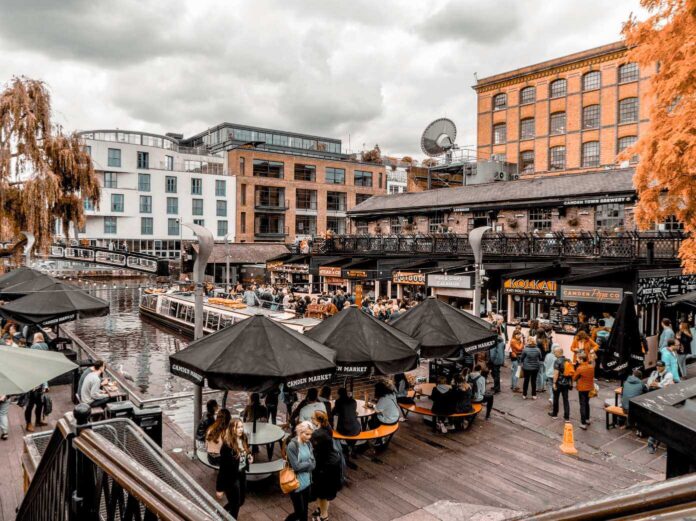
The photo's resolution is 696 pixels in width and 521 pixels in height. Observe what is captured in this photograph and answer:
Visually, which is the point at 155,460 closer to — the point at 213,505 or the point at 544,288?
the point at 213,505

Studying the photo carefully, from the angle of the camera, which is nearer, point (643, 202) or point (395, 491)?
point (395, 491)

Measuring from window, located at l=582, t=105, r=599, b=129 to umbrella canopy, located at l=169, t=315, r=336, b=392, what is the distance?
42613 millimetres

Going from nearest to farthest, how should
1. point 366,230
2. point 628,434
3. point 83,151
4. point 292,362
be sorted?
point 292,362, point 628,434, point 83,151, point 366,230

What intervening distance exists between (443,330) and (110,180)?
188ft

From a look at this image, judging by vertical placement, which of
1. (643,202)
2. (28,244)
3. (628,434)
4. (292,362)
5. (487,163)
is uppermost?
(487,163)

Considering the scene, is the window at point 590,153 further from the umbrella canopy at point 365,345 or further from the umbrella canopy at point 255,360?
the umbrella canopy at point 255,360

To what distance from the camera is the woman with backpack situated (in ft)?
23.6

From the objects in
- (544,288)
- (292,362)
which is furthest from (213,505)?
(544,288)

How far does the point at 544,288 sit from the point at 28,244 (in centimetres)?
1889

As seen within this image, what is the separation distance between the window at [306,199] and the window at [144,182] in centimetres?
1897

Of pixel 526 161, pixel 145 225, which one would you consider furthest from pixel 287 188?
pixel 526 161

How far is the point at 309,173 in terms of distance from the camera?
6956 centimetres

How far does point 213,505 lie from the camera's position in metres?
2.71

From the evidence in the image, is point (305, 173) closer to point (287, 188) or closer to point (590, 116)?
point (287, 188)
